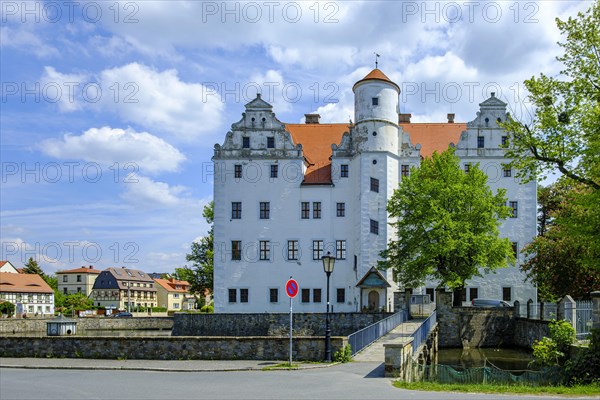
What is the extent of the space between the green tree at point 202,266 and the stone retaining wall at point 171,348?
4245 centimetres

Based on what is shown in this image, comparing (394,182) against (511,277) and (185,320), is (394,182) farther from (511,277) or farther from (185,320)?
(185,320)

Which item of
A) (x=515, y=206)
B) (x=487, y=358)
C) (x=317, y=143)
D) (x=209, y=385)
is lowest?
(x=487, y=358)

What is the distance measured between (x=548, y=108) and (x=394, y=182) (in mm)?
22358

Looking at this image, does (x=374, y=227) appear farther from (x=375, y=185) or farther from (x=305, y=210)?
(x=305, y=210)

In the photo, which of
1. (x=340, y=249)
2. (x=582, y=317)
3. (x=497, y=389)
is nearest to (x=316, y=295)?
(x=340, y=249)

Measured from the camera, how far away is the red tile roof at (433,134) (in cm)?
5096

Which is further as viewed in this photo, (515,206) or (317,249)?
(515,206)

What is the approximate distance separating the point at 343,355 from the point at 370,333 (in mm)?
4450

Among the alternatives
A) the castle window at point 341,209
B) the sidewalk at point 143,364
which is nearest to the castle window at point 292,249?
the castle window at point 341,209

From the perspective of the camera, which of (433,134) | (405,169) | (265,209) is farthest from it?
(433,134)

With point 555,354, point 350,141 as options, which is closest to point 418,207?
point 350,141

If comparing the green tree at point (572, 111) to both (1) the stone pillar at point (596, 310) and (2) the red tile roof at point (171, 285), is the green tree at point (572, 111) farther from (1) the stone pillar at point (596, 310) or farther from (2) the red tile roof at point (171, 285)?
(2) the red tile roof at point (171, 285)

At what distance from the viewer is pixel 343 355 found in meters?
20.2

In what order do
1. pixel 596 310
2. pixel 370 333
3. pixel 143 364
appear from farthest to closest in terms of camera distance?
pixel 370 333 < pixel 143 364 < pixel 596 310
